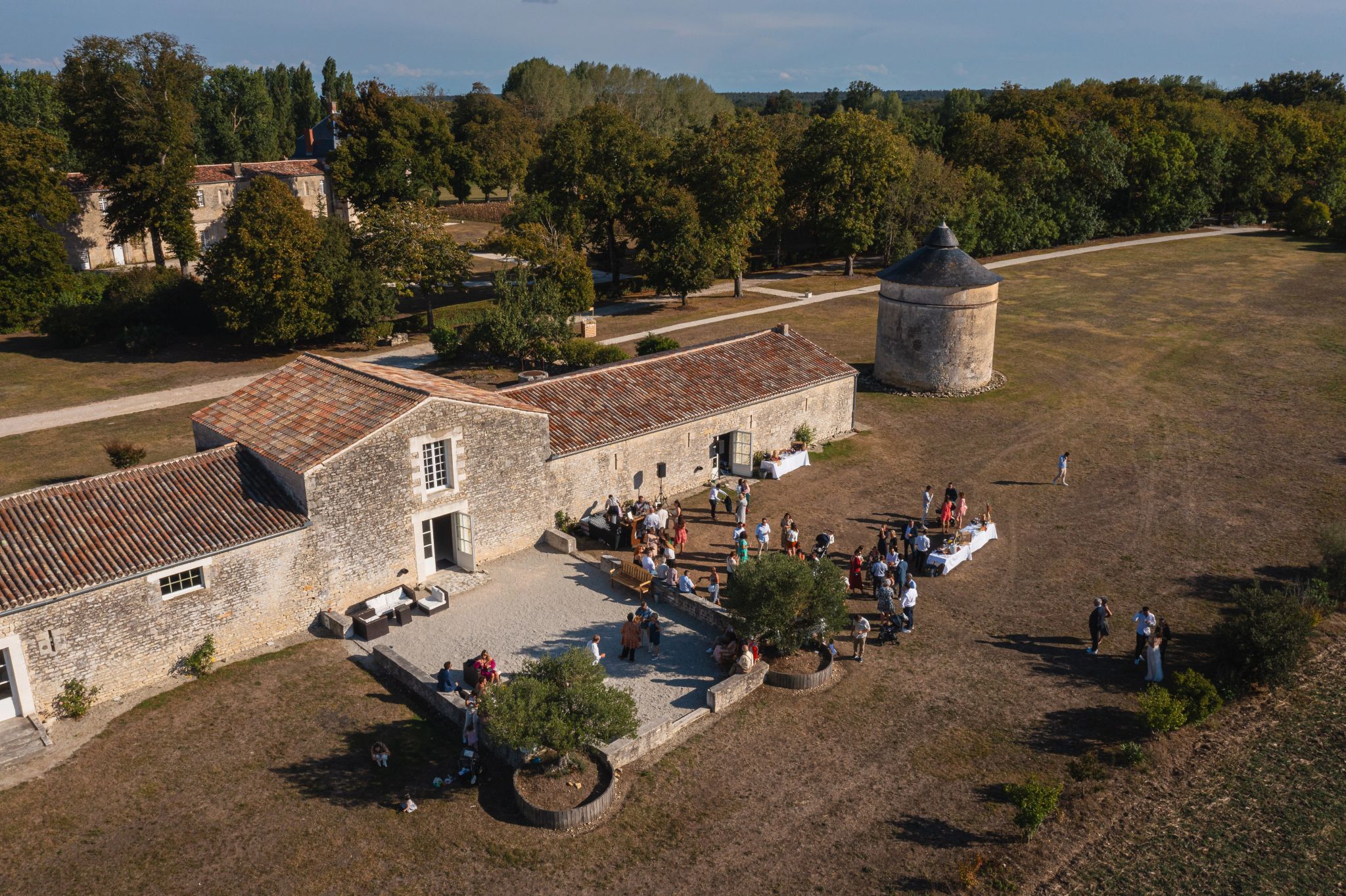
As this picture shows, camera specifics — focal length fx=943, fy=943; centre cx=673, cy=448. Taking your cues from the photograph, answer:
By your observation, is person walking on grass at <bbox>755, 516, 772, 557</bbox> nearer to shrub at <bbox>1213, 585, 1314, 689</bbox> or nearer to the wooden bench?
the wooden bench

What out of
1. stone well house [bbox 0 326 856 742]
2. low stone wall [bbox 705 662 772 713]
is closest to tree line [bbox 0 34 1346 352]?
stone well house [bbox 0 326 856 742]

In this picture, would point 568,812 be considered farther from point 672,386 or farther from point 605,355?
point 605,355

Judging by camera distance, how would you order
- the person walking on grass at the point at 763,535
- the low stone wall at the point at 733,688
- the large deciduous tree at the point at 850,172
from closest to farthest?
1. the low stone wall at the point at 733,688
2. the person walking on grass at the point at 763,535
3. the large deciduous tree at the point at 850,172

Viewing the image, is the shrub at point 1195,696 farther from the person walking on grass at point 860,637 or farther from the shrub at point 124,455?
the shrub at point 124,455

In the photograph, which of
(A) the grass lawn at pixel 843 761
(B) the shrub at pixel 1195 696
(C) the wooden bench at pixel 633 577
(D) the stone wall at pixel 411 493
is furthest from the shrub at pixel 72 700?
(B) the shrub at pixel 1195 696

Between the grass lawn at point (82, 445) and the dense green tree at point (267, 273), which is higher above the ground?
the dense green tree at point (267, 273)

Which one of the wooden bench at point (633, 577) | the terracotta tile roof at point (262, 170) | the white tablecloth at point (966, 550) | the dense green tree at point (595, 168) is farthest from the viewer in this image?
the terracotta tile roof at point (262, 170)
